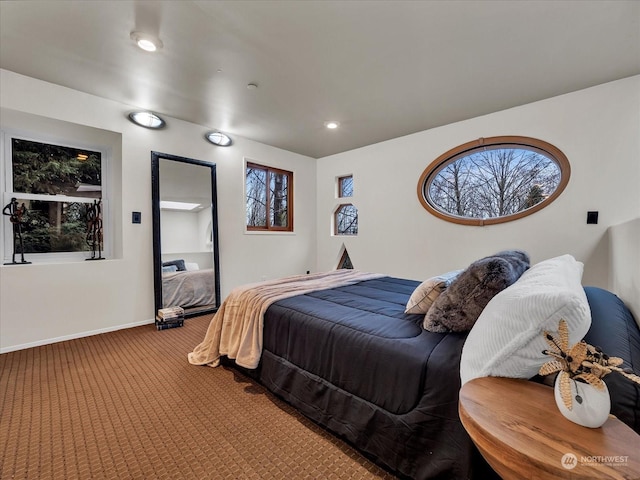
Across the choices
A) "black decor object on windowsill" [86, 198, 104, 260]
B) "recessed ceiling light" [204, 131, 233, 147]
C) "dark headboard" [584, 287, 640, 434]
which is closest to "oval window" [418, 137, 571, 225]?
"dark headboard" [584, 287, 640, 434]

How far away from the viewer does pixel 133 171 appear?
329 cm

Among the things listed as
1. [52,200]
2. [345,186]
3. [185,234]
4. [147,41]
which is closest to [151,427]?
[185,234]

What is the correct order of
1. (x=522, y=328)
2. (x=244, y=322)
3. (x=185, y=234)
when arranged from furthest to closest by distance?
(x=185, y=234), (x=244, y=322), (x=522, y=328)

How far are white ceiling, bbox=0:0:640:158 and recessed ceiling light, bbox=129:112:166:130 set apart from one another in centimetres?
10

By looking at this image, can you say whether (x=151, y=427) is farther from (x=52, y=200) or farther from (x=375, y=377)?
(x=52, y=200)

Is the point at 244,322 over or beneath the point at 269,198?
beneath

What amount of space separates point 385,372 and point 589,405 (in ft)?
2.53

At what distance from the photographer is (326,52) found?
227 cm

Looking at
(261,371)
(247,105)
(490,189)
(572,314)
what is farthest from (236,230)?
(572,314)

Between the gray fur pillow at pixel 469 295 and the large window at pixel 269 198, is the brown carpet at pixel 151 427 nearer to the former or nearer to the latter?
the gray fur pillow at pixel 469 295

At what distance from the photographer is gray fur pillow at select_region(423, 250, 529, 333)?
1.31 meters

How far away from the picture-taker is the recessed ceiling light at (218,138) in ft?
12.8

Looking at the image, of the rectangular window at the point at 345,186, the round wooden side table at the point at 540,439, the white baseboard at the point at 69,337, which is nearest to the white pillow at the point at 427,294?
the round wooden side table at the point at 540,439

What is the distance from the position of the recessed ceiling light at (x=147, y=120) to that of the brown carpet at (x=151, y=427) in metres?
2.54
